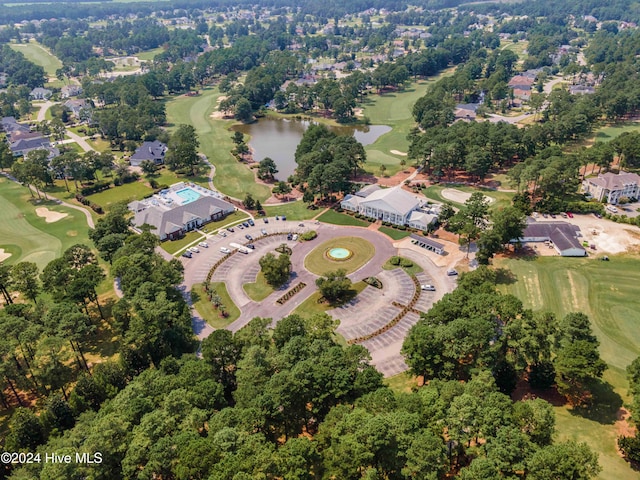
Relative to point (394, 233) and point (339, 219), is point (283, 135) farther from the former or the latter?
point (394, 233)

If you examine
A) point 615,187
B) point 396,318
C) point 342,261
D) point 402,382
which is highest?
point 615,187

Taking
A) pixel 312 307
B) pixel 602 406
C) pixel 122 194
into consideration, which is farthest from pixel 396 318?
pixel 122 194

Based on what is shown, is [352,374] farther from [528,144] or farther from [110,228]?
[528,144]

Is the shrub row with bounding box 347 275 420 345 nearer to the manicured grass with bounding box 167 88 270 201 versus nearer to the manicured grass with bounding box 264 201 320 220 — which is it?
the manicured grass with bounding box 264 201 320 220

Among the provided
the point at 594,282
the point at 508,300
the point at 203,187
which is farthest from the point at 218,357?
the point at 203,187

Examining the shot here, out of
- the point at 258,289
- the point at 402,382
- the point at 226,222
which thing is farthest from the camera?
the point at 226,222

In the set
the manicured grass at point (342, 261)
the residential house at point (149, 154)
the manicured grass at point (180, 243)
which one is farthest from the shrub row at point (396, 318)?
the residential house at point (149, 154)
